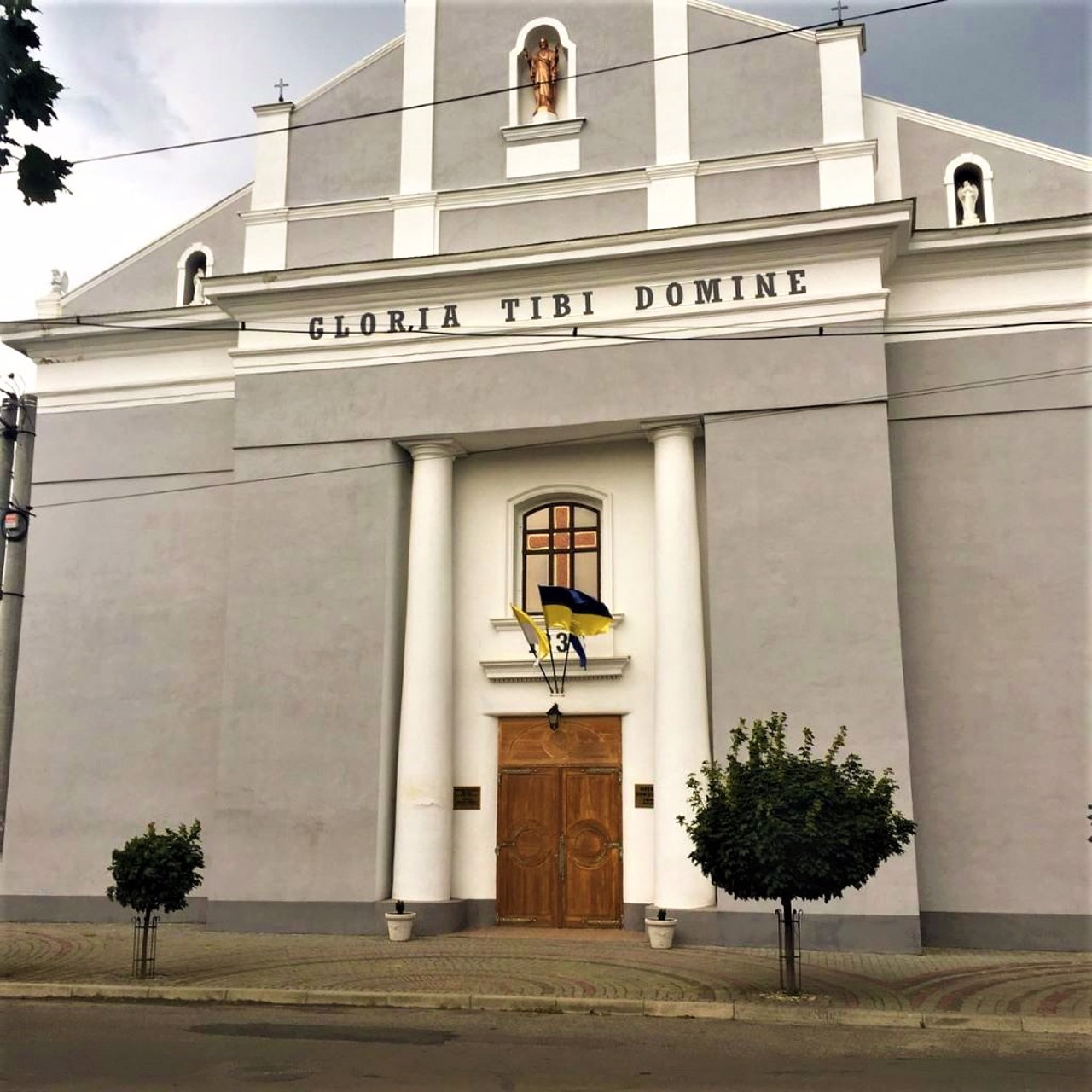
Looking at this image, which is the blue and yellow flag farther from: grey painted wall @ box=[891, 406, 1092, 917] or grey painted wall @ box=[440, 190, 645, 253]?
grey painted wall @ box=[440, 190, 645, 253]

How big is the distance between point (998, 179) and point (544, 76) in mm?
7094

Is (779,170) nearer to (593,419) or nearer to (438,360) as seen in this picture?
(593,419)

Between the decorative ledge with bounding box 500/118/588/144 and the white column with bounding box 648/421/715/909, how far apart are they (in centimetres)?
499

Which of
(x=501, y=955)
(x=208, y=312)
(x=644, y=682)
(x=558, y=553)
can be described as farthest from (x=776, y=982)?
(x=208, y=312)

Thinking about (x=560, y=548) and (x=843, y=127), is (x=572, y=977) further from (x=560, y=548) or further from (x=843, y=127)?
(x=843, y=127)

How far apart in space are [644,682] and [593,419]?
12.7 ft

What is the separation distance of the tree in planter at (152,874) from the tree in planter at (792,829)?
5784 mm

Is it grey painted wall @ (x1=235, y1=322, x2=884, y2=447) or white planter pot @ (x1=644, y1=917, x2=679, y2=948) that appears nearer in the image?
white planter pot @ (x1=644, y1=917, x2=679, y2=948)

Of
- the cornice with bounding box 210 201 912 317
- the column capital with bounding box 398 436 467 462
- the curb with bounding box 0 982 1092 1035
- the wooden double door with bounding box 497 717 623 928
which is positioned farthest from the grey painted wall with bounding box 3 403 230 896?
the curb with bounding box 0 982 1092 1035

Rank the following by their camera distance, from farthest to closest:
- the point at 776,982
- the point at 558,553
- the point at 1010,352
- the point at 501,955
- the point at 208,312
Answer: the point at 208,312 < the point at 558,553 < the point at 1010,352 < the point at 501,955 < the point at 776,982

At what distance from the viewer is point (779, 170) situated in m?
17.9

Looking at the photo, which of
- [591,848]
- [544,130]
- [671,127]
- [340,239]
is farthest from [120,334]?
[591,848]

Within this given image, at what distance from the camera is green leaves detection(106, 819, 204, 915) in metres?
13.7

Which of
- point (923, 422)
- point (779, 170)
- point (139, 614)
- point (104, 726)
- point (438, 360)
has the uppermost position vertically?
point (779, 170)
